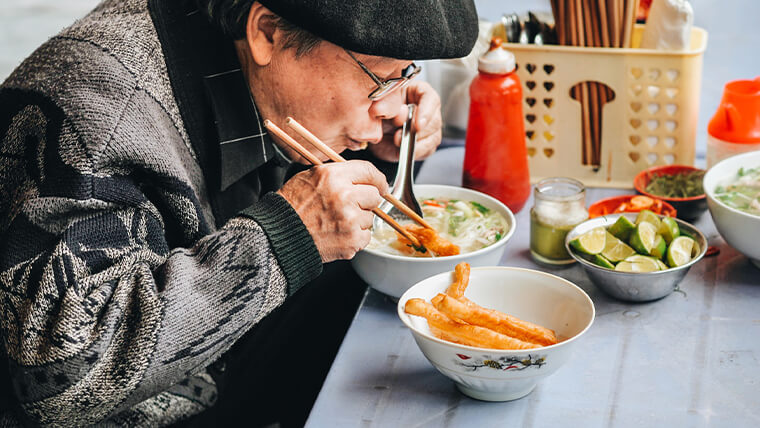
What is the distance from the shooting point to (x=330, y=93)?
1.40 m

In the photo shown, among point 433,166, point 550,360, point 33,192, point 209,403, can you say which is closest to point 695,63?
point 433,166

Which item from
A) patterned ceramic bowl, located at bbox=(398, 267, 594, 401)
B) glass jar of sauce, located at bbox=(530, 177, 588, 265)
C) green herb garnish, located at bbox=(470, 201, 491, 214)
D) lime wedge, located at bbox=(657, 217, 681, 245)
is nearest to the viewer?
patterned ceramic bowl, located at bbox=(398, 267, 594, 401)

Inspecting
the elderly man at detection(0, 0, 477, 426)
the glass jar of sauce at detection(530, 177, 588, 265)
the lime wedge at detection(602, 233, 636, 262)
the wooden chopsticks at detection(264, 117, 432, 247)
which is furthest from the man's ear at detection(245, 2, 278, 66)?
the lime wedge at detection(602, 233, 636, 262)

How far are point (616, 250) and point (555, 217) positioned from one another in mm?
160

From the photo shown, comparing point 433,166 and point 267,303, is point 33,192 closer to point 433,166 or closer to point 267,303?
point 267,303

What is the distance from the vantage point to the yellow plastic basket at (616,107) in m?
1.79

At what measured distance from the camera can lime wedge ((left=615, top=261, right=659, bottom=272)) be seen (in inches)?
52.7

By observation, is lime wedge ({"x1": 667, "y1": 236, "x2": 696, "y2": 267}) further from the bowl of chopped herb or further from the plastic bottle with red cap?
the plastic bottle with red cap

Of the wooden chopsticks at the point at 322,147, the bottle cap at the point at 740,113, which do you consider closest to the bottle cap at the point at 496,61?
the wooden chopsticks at the point at 322,147

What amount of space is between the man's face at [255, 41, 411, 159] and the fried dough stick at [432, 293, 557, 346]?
0.49 m

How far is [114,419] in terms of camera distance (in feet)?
4.34

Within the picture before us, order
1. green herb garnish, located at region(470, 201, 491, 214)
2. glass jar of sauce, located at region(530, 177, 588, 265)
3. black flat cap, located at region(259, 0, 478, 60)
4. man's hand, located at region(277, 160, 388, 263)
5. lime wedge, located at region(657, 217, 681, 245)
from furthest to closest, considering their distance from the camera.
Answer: green herb garnish, located at region(470, 201, 491, 214), glass jar of sauce, located at region(530, 177, 588, 265), lime wedge, located at region(657, 217, 681, 245), man's hand, located at region(277, 160, 388, 263), black flat cap, located at region(259, 0, 478, 60)

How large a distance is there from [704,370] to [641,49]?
911 mm

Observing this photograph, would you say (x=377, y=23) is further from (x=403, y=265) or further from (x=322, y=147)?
(x=403, y=265)
